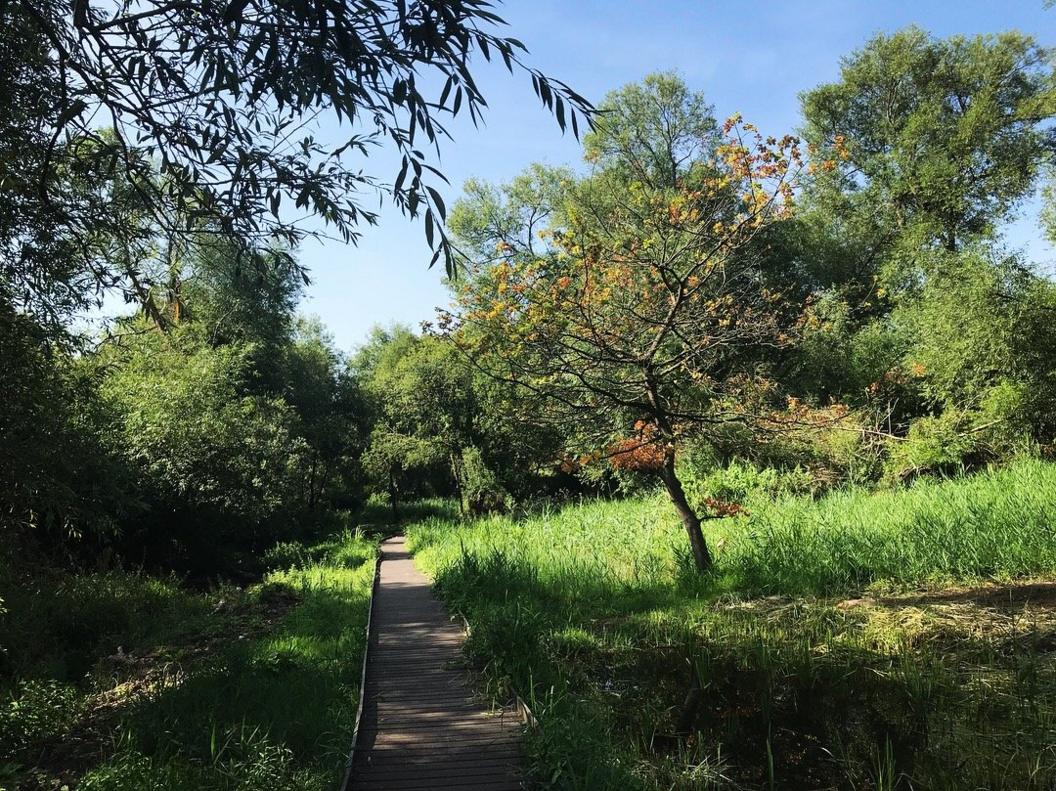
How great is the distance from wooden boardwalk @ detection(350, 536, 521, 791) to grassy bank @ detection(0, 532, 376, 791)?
0.76 feet

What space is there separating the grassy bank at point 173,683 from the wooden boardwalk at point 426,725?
230 millimetres

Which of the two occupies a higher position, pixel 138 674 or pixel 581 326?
pixel 581 326

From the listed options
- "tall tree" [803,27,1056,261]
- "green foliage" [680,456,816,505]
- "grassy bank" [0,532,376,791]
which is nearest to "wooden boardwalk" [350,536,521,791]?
"grassy bank" [0,532,376,791]

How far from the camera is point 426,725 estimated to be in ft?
17.5

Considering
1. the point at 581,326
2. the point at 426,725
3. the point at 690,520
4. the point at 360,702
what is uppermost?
the point at 581,326

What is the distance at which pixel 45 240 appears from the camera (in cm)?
534

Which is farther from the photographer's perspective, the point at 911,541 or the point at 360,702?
the point at 911,541

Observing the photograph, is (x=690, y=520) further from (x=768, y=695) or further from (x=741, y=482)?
(x=741, y=482)

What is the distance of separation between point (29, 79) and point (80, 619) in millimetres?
8186

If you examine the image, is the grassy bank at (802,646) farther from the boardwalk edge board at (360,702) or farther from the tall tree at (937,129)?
the tall tree at (937,129)

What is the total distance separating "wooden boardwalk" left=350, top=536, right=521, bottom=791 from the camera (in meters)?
4.43

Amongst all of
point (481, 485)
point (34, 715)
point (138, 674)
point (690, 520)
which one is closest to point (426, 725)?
point (34, 715)

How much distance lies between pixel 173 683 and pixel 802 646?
19.9 feet

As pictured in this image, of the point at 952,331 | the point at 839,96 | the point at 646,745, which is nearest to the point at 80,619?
the point at 646,745
